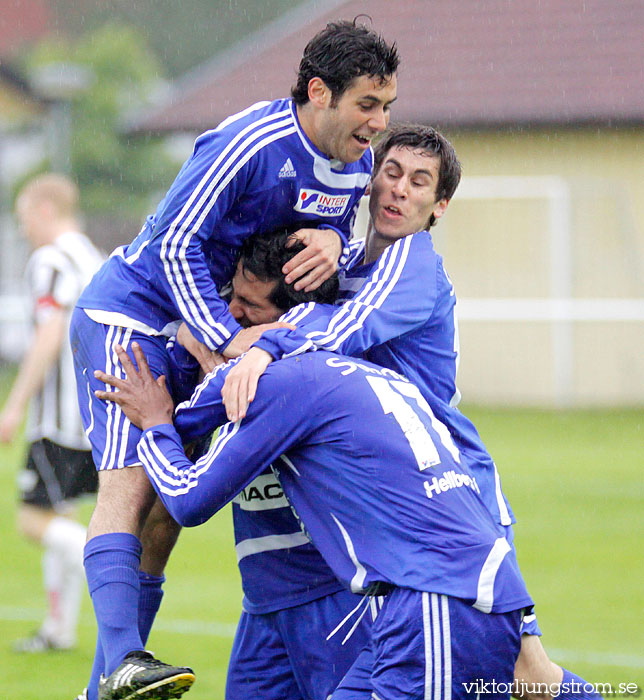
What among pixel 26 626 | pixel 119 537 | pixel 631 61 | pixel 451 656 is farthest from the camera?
pixel 631 61

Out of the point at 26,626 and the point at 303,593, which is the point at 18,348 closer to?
the point at 26,626

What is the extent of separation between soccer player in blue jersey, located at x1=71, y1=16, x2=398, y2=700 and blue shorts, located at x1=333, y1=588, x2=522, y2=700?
973 millimetres

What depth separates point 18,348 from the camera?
962 inches

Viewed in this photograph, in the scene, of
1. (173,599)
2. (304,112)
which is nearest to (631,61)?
(173,599)

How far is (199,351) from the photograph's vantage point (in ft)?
13.9

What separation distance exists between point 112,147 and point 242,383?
27.4 metres

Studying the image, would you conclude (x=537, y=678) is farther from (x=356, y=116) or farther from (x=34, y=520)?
(x=34, y=520)

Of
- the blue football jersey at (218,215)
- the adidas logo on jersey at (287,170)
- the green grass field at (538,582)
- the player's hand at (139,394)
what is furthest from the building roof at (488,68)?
the player's hand at (139,394)

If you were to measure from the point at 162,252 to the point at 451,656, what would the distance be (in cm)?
166

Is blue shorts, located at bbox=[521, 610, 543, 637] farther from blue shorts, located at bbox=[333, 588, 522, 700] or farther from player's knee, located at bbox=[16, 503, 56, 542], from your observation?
player's knee, located at bbox=[16, 503, 56, 542]

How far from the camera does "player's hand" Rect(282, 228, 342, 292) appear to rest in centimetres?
411

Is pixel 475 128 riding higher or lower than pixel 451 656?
higher

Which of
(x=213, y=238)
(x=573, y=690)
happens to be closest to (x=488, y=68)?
(x=213, y=238)

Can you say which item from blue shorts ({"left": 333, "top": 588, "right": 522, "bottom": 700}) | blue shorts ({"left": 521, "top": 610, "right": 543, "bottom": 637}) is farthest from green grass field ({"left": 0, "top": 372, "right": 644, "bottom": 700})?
blue shorts ({"left": 333, "top": 588, "right": 522, "bottom": 700})
